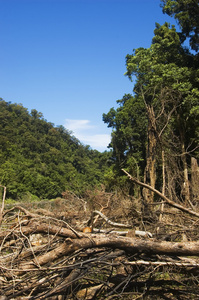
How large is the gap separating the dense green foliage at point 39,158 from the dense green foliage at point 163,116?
16.4 ft

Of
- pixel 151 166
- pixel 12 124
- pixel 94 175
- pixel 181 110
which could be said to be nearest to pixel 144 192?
pixel 151 166

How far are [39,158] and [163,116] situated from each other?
4188 cm

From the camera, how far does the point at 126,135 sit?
2222cm

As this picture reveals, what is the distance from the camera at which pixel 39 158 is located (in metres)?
48.8

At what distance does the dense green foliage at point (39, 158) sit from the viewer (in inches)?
1453

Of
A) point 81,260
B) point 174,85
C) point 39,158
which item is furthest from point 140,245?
point 39,158

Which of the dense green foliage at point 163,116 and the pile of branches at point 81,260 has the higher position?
the dense green foliage at point 163,116

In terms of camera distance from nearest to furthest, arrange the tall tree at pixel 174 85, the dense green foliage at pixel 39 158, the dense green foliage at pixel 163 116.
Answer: the dense green foliage at pixel 163 116, the tall tree at pixel 174 85, the dense green foliage at pixel 39 158

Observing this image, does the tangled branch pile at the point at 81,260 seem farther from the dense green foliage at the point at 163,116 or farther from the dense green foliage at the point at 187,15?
the dense green foliage at the point at 187,15

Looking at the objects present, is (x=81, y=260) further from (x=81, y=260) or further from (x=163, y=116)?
(x=163, y=116)

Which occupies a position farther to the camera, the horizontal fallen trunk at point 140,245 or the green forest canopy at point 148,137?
the green forest canopy at point 148,137

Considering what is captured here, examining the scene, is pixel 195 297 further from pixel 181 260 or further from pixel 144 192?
pixel 144 192

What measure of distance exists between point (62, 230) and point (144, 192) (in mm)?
3815

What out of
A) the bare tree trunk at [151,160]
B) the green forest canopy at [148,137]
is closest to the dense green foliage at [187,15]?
the green forest canopy at [148,137]
